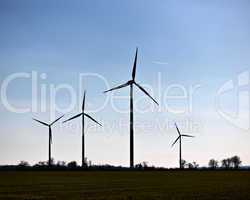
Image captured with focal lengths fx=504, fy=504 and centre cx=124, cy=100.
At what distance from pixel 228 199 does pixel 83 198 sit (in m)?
9.80

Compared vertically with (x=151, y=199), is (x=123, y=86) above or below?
above

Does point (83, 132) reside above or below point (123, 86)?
below

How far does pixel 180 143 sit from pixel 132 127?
65228 mm

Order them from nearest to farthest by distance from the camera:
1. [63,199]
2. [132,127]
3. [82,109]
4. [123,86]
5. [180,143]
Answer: [63,199]
[132,127]
[123,86]
[82,109]
[180,143]

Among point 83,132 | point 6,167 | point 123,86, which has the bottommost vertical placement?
point 6,167

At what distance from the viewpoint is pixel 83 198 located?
3444 centimetres

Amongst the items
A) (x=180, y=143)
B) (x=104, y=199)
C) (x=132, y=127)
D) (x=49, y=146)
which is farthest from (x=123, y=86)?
(x=104, y=199)

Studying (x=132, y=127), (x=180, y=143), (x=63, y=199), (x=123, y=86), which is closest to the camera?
(x=63, y=199)

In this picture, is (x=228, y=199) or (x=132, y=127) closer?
(x=228, y=199)

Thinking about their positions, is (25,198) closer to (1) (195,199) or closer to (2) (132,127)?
(1) (195,199)

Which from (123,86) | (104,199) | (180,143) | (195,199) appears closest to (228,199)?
(195,199)

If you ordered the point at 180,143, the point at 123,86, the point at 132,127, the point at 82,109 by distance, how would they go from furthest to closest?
the point at 180,143, the point at 82,109, the point at 123,86, the point at 132,127

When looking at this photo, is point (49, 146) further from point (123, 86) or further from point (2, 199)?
point (2, 199)

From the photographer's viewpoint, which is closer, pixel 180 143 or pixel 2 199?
pixel 2 199
